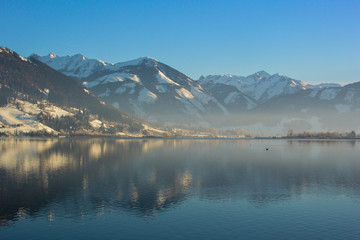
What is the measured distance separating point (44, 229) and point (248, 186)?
54343 mm

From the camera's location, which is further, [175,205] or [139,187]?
[139,187]

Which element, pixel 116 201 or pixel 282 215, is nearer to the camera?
pixel 282 215

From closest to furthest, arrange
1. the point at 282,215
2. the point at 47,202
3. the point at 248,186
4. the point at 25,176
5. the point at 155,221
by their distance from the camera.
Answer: the point at 155,221
the point at 282,215
the point at 47,202
the point at 248,186
the point at 25,176

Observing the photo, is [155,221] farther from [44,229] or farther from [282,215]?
[282,215]

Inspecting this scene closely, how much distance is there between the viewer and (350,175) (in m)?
108

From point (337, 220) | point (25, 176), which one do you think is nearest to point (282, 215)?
point (337, 220)

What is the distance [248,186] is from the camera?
85.9 meters

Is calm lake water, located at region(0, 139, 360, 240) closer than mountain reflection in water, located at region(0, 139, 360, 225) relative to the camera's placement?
Yes

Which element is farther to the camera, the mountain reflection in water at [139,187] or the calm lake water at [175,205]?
the mountain reflection in water at [139,187]

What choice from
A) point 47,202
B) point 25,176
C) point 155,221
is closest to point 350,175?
point 155,221

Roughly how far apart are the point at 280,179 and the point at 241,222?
48788mm

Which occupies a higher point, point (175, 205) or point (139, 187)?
point (139, 187)

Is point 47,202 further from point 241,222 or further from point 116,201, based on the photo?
point 241,222

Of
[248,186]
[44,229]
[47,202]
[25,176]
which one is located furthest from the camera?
[25,176]
